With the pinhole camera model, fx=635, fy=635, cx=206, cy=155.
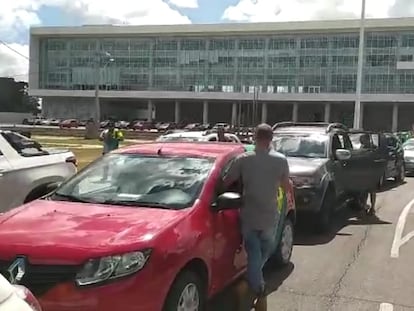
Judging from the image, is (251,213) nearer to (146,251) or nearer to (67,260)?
(146,251)

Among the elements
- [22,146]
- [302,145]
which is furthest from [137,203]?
[302,145]

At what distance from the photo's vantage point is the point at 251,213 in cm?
574

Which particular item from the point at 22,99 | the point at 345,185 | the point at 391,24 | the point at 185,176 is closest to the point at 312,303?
the point at 185,176

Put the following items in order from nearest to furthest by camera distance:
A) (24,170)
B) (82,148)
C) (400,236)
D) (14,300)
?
(14,300) → (24,170) → (400,236) → (82,148)

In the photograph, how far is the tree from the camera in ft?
436

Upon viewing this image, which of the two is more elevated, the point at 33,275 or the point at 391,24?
the point at 391,24

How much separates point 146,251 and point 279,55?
343ft

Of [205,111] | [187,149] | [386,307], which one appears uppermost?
[205,111]

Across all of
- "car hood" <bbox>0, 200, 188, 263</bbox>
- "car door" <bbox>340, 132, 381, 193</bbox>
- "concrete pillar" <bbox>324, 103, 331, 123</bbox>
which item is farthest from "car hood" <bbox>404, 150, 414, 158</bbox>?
"concrete pillar" <bbox>324, 103, 331, 123</bbox>

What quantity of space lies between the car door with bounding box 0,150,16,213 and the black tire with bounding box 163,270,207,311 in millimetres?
4487

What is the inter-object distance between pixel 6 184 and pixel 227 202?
4.46 meters

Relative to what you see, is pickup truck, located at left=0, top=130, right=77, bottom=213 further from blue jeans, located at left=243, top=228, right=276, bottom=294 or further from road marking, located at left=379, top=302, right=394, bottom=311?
road marking, located at left=379, top=302, right=394, bottom=311

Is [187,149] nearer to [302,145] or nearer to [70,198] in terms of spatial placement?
[70,198]

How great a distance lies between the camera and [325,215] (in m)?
10.5
